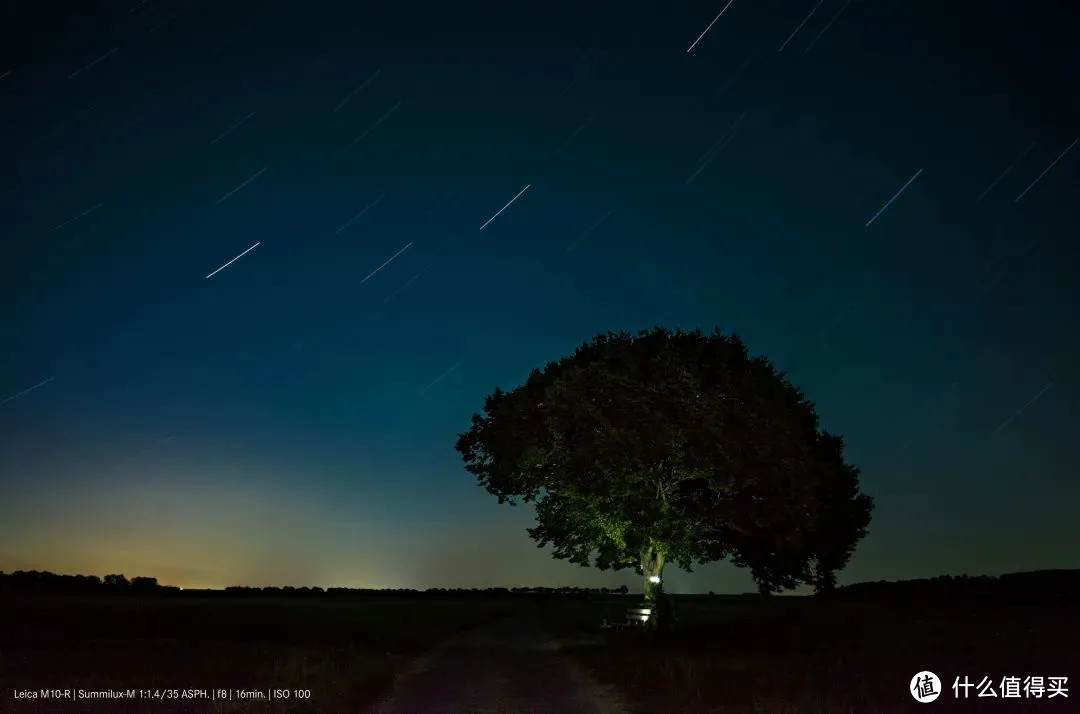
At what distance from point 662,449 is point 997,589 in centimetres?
4858

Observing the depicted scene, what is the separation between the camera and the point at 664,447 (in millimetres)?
33469

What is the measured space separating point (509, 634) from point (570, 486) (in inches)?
430

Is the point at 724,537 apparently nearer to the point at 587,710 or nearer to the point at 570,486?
the point at 570,486

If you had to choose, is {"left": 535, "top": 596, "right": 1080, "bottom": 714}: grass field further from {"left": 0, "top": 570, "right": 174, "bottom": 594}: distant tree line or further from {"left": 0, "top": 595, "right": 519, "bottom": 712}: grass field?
{"left": 0, "top": 570, "right": 174, "bottom": 594}: distant tree line

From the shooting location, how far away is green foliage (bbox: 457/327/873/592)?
3409cm

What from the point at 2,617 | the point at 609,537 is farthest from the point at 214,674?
the point at 2,617

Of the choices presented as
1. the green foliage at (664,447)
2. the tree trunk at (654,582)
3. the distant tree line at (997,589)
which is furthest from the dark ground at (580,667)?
the distant tree line at (997,589)

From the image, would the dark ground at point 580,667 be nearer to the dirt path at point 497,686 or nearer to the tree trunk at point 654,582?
the dirt path at point 497,686

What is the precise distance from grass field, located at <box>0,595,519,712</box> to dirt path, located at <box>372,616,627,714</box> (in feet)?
2.88

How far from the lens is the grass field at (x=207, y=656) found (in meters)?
18.7

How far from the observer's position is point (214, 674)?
20.6 meters

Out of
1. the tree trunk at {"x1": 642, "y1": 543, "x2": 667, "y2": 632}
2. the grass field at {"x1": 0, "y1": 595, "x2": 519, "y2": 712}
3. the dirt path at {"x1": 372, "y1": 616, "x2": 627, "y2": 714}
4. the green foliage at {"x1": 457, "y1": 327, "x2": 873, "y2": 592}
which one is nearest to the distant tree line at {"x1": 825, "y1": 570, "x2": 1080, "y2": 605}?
the green foliage at {"x1": 457, "y1": 327, "x2": 873, "y2": 592}

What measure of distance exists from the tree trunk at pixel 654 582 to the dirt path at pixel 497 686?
22.5 ft

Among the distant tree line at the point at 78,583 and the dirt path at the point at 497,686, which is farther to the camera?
the distant tree line at the point at 78,583
